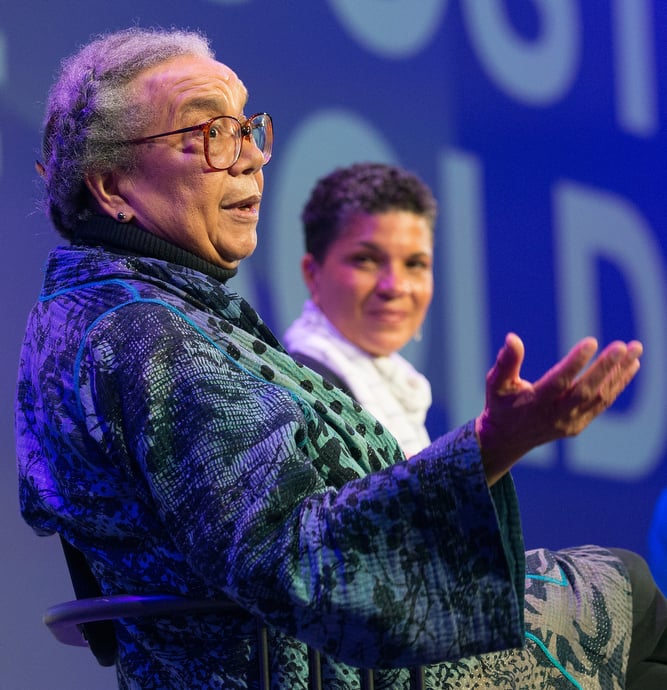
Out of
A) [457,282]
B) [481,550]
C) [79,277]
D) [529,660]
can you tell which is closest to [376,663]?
[481,550]

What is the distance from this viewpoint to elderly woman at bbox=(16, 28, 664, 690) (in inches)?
45.4

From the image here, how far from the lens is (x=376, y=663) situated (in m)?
1.15

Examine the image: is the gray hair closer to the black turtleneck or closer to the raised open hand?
the black turtleneck

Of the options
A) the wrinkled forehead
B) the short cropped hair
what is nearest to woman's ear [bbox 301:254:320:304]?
the short cropped hair

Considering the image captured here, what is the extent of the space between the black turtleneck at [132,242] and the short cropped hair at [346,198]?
65.4 inches

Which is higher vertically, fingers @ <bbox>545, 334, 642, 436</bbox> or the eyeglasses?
the eyeglasses

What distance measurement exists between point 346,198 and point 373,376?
1.84 feet

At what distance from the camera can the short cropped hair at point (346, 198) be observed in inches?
131

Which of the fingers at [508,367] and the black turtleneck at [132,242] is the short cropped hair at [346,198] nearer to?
the black turtleneck at [132,242]

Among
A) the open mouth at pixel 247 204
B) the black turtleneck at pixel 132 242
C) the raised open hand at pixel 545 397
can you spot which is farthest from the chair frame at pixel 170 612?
the open mouth at pixel 247 204

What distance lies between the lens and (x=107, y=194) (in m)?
1.69

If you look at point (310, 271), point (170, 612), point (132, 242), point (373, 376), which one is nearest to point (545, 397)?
point (170, 612)

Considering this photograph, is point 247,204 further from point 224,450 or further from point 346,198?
point 346,198

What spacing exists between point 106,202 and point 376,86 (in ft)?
6.58
